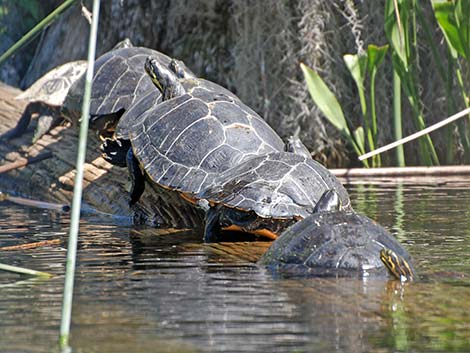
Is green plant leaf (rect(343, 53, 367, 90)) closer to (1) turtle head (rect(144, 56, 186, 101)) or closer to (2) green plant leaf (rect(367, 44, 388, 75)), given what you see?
(2) green plant leaf (rect(367, 44, 388, 75))

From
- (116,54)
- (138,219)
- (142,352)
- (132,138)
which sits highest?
(116,54)

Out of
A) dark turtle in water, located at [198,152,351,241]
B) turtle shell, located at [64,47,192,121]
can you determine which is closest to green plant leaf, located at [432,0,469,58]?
turtle shell, located at [64,47,192,121]

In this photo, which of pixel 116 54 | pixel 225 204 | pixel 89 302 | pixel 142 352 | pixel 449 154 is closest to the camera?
pixel 142 352

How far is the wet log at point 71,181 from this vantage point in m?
5.85

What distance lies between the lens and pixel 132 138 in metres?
5.73

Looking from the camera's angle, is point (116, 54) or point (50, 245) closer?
point (50, 245)

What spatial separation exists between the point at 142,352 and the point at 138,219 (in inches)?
129

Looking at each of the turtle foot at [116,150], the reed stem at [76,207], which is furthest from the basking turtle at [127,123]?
the reed stem at [76,207]

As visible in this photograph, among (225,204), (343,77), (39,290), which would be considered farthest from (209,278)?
(343,77)

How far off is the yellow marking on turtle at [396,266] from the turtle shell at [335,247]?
3cm

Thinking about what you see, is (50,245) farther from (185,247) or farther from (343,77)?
(343,77)

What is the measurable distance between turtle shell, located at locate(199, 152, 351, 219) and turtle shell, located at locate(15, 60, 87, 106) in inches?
123

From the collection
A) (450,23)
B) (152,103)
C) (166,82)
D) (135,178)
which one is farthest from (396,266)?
(450,23)

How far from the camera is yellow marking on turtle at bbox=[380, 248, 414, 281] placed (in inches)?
149
